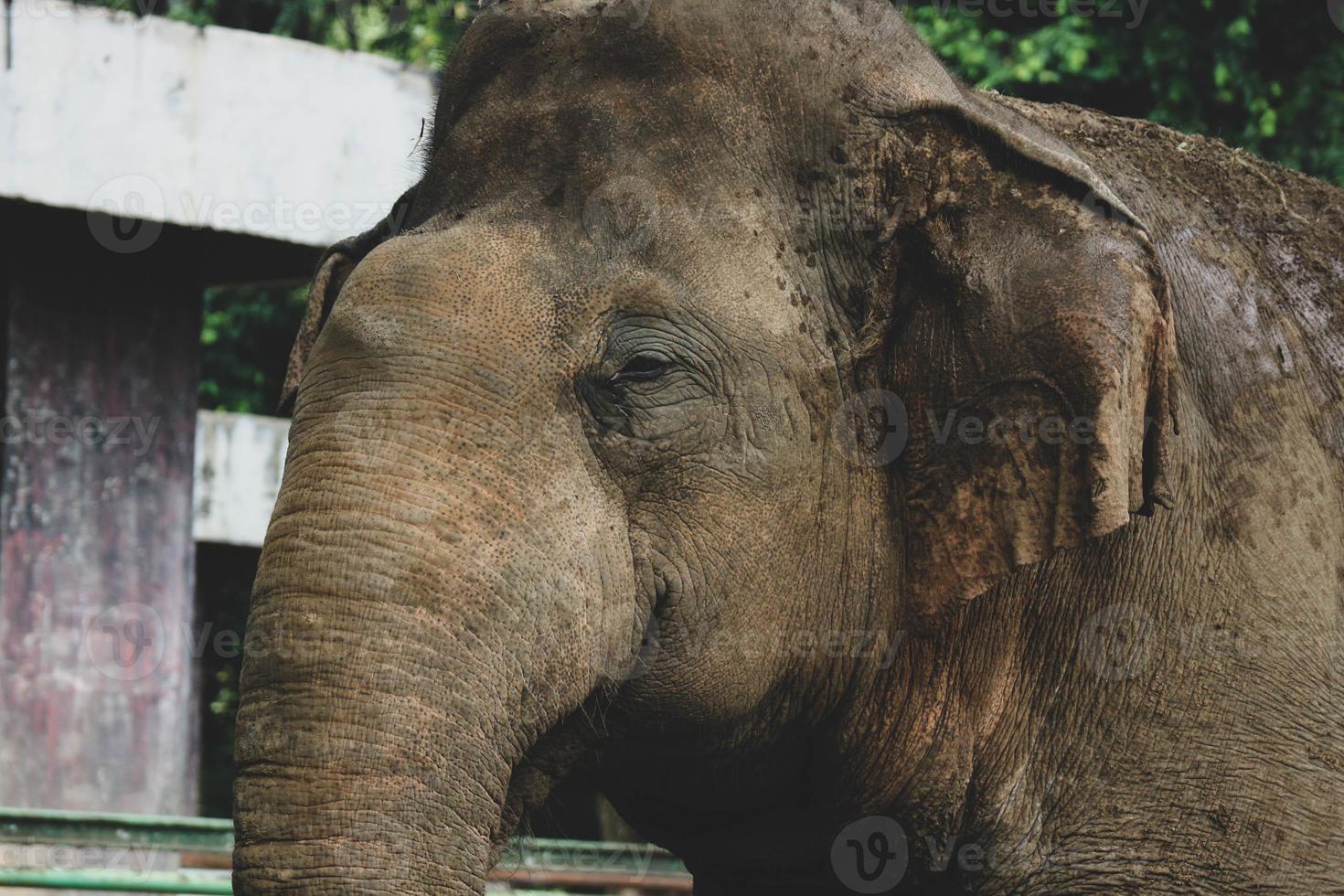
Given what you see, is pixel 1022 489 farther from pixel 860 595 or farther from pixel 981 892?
pixel 981 892

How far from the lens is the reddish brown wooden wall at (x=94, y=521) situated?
8.65 meters

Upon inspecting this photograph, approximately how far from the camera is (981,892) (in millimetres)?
3129

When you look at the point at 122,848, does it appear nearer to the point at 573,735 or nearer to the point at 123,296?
the point at 573,735

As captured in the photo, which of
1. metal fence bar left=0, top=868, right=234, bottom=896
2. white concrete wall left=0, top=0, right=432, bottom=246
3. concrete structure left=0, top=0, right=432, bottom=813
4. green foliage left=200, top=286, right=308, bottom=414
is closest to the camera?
metal fence bar left=0, top=868, right=234, bottom=896

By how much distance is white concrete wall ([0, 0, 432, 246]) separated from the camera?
8242 mm

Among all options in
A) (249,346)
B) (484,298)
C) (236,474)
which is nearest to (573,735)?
(484,298)

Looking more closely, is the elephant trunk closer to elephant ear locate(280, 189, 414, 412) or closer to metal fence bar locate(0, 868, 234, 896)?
elephant ear locate(280, 189, 414, 412)

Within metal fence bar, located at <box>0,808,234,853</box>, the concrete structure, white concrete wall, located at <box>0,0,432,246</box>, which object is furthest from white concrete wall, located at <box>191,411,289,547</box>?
metal fence bar, located at <box>0,808,234,853</box>

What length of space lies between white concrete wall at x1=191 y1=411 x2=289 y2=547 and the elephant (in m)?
8.34

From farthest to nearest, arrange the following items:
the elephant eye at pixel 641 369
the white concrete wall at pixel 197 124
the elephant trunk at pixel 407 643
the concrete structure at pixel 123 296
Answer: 1. the concrete structure at pixel 123 296
2. the white concrete wall at pixel 197 124
3. the elephant eye at pixel 641 369
4. the elephant trunk at pixel 407 643

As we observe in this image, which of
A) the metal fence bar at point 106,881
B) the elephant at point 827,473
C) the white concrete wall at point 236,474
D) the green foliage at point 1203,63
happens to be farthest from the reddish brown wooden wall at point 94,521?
the elephant at point 827,473

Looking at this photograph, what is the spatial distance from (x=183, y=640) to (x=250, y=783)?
23.5 feet

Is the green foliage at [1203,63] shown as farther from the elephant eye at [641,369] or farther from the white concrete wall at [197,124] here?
the elephant eye at [641,369]

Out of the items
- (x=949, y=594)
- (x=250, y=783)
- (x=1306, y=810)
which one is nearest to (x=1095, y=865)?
(x=1306, y=810)
